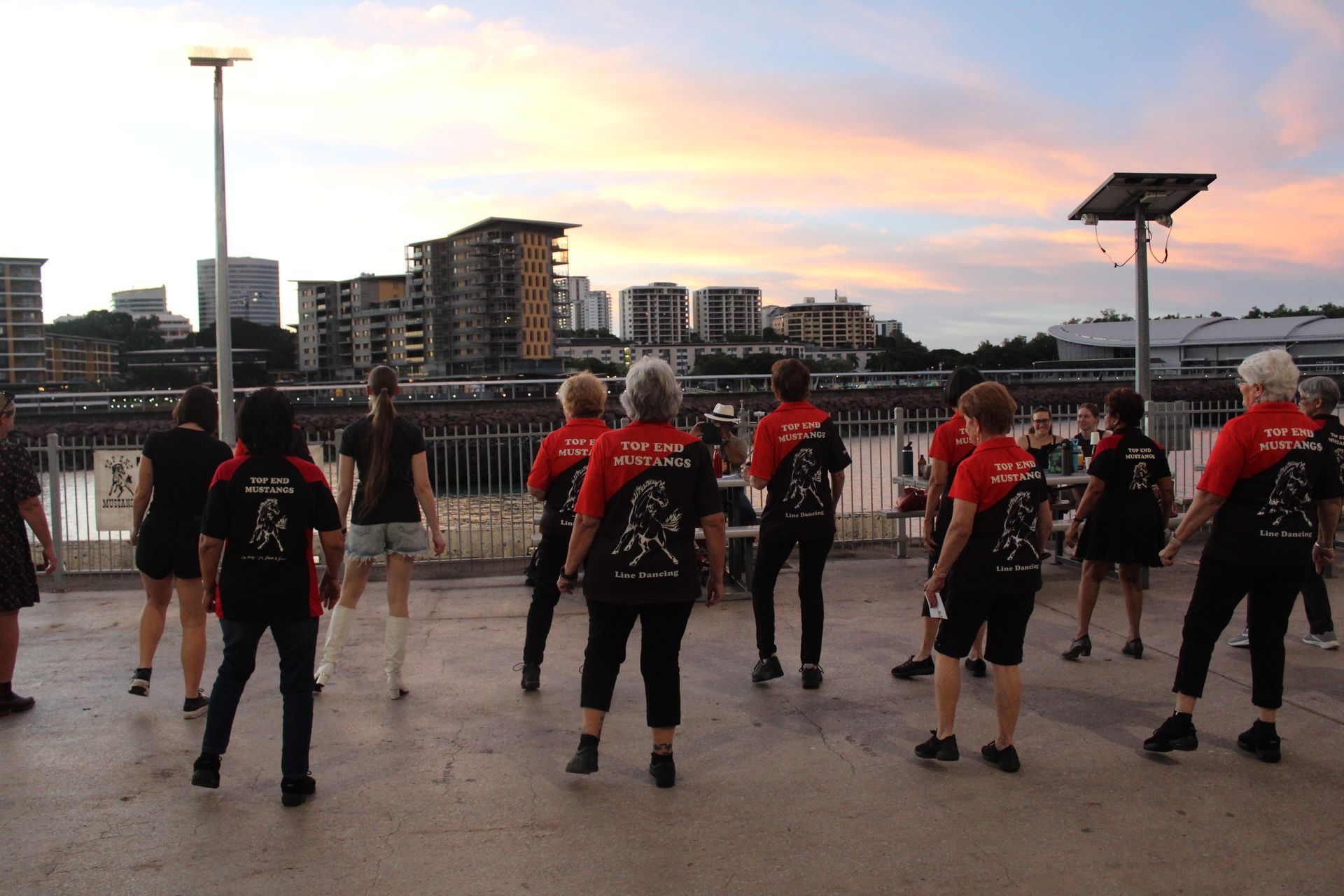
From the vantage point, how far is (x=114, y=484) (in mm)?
9328

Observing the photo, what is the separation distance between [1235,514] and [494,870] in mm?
3480

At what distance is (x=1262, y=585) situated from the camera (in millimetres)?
4594

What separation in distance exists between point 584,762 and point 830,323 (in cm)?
18024

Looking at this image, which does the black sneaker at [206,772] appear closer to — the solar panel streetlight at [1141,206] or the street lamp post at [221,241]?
the solar panel streetlight at [1141,206]

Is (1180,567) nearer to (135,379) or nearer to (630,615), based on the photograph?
(630,615)

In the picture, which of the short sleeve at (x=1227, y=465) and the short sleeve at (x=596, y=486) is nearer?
the short sleeve at (x=596, y=486)

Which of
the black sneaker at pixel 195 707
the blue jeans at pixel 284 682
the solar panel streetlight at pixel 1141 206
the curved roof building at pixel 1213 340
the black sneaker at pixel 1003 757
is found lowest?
the black sneaker at pixel 1003 757

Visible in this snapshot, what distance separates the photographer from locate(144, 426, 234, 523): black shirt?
536 cm

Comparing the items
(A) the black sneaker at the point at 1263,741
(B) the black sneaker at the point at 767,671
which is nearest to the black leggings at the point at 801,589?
(B) the black sneaker at the point at 767,671

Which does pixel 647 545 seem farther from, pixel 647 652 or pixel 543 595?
pixel 543 595

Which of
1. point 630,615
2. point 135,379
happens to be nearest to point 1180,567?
point 630,615

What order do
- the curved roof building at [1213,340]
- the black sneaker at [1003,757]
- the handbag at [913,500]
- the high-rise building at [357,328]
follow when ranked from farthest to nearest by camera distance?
1. the high-rise building at [357,328]
2. the curved roof building at [1213,340]
3. the handbag at [913,500]
4. the black sneaker at [1003,757]

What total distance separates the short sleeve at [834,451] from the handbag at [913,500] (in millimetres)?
3303

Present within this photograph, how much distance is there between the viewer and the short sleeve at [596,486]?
14.1 ft
